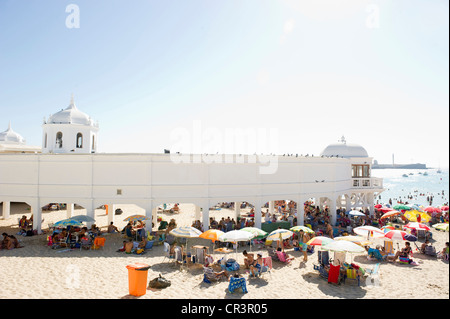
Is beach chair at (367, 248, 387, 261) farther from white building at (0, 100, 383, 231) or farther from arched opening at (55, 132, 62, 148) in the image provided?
arched opening at (55, 132, 62, 148)

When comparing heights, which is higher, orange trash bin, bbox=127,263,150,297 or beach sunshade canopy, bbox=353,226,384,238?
beach sunshade canopy, bbox=353,226,384,238

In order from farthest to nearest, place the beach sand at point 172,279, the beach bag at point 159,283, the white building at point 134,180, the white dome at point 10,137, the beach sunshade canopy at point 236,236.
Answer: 1. the white dome at point 10,137
2. the white building at point 134,180
3. the beach sunshade canopy at point 236,236
4. the beach bag at point 159,283
5. the beach sand at point 172,279

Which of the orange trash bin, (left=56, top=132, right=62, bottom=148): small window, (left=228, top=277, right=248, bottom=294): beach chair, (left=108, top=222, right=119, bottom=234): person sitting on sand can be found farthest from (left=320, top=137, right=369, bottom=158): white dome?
(left=56, top=132, right=62, bottom=148): small window

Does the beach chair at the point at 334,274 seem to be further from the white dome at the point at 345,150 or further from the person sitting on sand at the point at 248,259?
the white dome at the point at 345,150

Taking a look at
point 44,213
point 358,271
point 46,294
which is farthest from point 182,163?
point 44,213

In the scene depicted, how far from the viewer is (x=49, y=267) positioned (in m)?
13.9

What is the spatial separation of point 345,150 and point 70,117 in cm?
3041

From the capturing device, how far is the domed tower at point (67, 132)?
27.3 meters

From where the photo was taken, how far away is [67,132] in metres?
27.4

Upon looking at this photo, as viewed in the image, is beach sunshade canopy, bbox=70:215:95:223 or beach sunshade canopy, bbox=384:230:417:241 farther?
beach sunshade canopy, bbox=70:215:95:223

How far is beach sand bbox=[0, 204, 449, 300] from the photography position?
1120 centimetres

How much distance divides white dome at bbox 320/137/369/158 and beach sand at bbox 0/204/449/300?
15539 millimetres

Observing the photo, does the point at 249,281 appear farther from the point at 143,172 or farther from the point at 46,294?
the point at 143,172

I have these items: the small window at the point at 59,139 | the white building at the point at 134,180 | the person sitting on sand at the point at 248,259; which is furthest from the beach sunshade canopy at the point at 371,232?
the small window at the point at 59,139
